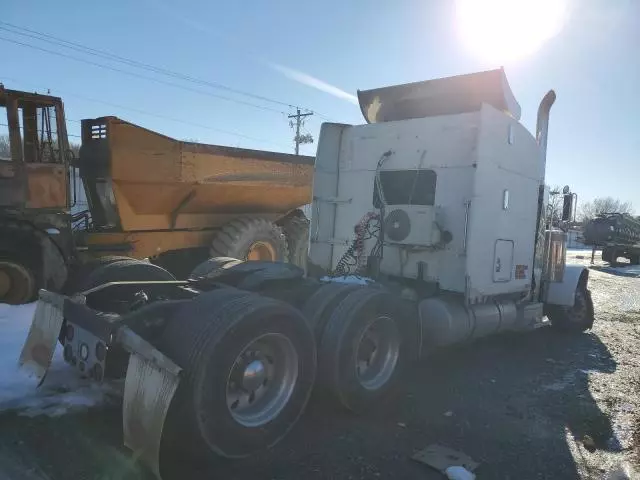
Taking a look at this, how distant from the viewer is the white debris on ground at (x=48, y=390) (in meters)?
3.90

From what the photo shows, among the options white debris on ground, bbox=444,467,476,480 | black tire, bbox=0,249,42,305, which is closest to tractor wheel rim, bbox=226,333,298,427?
white debris on ground, bbox=444,467,476,480

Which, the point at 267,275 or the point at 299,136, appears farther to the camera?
the point at 299,136

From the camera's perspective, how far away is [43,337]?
13.2ft

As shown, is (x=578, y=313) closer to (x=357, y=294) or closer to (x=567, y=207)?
(x=567, y=207)

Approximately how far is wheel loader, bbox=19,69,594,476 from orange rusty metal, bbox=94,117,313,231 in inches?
126

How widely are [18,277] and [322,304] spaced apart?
5.02 meters

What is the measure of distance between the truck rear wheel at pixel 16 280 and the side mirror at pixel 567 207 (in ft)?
26.7

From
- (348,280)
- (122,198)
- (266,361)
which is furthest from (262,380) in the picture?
(122,198)

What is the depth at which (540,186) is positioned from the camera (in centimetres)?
716

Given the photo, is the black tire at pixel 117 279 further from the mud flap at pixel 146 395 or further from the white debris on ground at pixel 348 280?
the white debris on ground at pixel 348 280

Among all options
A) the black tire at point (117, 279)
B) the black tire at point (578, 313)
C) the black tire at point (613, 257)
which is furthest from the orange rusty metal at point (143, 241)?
the black tire at point (613, 257)

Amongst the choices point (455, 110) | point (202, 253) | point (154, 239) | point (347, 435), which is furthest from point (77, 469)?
point (202, 253)

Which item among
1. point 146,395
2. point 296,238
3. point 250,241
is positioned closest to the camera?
point 146,395

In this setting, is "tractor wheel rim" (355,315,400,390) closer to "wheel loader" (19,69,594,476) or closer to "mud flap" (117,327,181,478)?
"wheel loader" (19,69,594,476)
